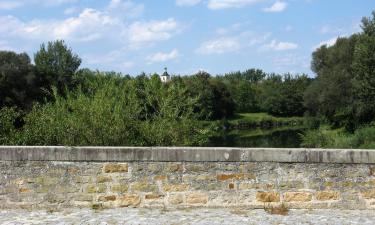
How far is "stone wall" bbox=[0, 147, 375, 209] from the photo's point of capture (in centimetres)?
667

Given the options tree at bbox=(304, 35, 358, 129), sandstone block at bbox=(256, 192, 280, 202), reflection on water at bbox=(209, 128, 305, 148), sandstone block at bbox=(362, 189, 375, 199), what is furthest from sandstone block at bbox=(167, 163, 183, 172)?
tree at bbox=(304, 35, 358, 129)

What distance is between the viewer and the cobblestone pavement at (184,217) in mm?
6129

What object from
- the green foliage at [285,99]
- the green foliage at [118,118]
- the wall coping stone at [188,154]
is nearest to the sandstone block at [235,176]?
the wall coping stone at [188,154]

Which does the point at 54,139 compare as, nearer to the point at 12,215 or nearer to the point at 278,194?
the point at 12,215

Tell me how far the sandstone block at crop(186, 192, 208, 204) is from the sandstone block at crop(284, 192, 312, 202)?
43.8 inches

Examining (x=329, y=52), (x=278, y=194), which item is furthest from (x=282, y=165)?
(x=329, y=52)

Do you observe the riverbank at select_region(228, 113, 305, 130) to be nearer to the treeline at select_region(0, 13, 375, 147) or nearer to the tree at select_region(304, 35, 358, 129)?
the treeline at select_region(0, 13, 375, 147)

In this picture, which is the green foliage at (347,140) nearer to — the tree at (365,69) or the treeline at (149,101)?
the treeline at (149,101)

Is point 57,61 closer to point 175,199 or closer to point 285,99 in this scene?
point 285,99

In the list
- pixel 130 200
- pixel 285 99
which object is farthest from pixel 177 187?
pixel 285 99

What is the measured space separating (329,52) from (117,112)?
37.2 metres

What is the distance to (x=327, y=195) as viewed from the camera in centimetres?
669

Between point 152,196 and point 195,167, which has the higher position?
point 195,167

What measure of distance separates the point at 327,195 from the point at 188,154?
198 cm
